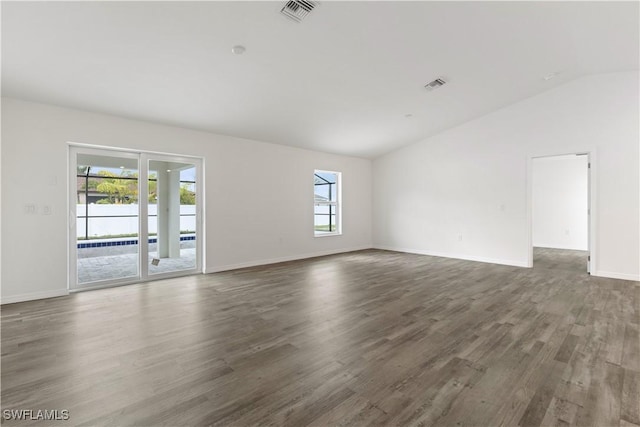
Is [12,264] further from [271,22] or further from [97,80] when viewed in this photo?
[271,22]

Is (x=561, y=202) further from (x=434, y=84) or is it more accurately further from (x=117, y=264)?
(x=117, y=264)

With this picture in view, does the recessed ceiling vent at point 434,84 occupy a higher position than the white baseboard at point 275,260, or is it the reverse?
the recessed ceiling vent at point 434,84

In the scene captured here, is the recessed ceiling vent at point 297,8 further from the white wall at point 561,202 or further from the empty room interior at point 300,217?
the white wall at point 561,202

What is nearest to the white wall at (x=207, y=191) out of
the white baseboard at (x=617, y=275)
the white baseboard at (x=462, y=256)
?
the white baseboard at (x=462, y=256)

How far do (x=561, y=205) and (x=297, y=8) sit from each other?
8.93 metres

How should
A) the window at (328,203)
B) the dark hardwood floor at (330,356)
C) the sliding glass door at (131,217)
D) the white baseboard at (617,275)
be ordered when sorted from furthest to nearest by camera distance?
the window at (328,203) < the white baseboard at (617,275) < the sliding glass door at (131,217) < the dark hardwood floor at (330,356)

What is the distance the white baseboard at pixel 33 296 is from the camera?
3.66m

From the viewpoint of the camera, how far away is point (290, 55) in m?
3.49

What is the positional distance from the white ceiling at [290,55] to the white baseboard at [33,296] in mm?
2485

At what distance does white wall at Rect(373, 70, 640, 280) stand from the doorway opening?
2232 mm

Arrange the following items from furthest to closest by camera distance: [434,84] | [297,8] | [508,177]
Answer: [508,177], [434,84], [297,8]

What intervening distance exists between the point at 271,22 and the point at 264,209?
379 centimetres

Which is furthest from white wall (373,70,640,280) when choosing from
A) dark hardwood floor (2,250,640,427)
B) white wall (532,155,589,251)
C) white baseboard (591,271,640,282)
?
white wall (532,155,589,251)

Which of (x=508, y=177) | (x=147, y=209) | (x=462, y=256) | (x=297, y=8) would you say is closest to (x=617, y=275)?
(x=508, y=177)
